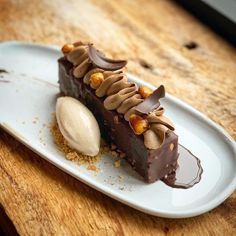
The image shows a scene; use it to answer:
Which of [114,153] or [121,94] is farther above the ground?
[121,94]

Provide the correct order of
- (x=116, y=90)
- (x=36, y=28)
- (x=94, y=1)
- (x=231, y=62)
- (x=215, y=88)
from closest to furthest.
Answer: (x=116, y=90)
(x=215, y=88)
(x=231, y=62)
(x=36, y=28)
(x=94, y=1)

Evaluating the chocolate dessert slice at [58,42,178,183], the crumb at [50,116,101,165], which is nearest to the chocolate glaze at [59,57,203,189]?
the chocolate dessert slice at [58,42,178,183]

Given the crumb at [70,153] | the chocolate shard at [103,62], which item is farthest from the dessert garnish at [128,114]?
the crumb at [70,153]

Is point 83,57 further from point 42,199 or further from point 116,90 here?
point 42,199

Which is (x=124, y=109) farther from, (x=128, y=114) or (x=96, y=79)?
(x=96, y=79)

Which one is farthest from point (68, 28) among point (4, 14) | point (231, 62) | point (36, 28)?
point (231, 62)

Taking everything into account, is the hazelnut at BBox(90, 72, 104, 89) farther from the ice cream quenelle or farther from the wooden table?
the wooden table

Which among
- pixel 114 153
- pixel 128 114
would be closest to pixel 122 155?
pixel 114 153
